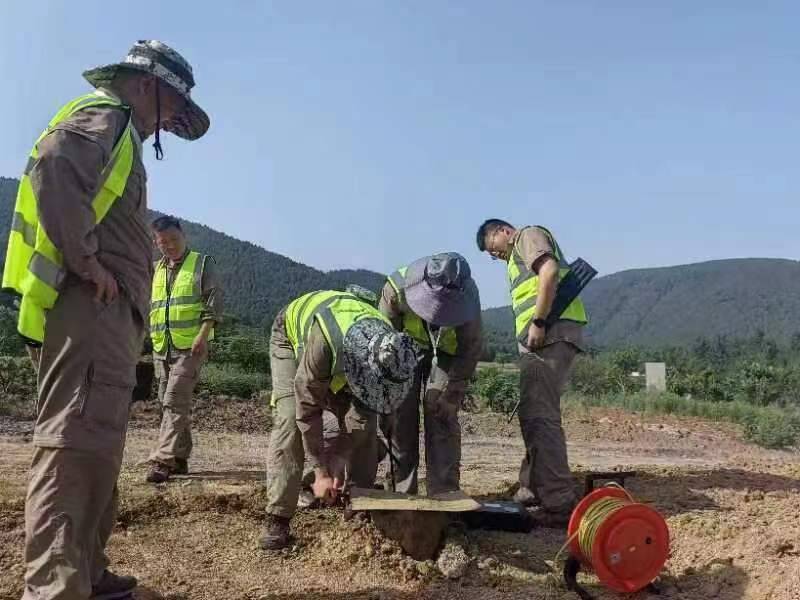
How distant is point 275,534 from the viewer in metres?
4.08

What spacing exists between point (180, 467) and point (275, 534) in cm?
222

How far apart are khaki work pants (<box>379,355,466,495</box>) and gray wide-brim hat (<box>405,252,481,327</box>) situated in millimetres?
682

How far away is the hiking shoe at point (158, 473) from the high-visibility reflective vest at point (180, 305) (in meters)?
0.89

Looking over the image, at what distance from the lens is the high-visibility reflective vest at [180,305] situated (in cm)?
600

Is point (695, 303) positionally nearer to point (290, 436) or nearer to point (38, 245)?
point (290, 436)

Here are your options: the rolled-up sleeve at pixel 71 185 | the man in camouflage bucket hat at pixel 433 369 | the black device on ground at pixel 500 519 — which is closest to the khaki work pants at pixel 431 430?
the man in camouflage bucket hat at pixel 433 369

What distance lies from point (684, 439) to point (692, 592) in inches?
306

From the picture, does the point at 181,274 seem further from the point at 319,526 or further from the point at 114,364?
the point at 114,364

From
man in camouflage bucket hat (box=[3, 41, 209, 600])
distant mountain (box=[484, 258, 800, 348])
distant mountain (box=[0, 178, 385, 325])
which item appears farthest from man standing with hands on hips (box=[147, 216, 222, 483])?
distant mountain (box=[484, 258, 800, 348])

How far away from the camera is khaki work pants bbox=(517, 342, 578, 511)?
16.1 ft

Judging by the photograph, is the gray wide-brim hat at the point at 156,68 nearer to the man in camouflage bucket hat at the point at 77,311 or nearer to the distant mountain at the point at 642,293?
the man in camouflage bucket hat at the point at 77,311

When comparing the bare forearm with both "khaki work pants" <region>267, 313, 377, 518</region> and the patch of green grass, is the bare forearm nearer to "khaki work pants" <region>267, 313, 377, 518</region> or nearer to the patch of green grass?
"khaki work pants" <region>267, 313, 377, 518</region>

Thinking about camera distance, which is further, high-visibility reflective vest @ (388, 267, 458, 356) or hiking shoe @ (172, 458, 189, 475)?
hiking shoe @ (172, 458, 189, 475)

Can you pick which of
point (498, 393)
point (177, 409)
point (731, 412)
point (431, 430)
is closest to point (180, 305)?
point (177, 409)
